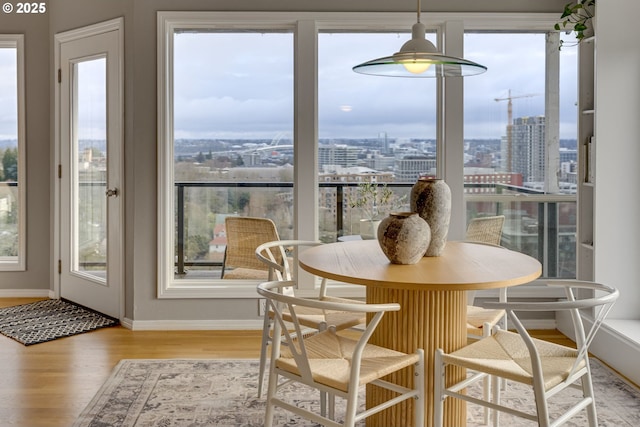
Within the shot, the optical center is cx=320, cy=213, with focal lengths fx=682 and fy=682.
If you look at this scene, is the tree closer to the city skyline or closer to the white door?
the white door

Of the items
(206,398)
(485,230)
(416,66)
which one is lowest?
(206,398)

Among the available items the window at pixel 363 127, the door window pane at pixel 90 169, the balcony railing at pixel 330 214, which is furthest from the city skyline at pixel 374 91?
the door window pane at pixel 90 169

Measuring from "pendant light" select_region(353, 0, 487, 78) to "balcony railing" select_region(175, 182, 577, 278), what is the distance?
1.85m

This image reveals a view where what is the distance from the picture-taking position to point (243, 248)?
15.8 feet

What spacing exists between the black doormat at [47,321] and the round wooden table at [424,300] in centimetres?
247

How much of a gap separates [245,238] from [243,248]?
0.25 feet

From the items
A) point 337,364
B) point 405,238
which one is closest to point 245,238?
point 405,238

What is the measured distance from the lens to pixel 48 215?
19.0ft

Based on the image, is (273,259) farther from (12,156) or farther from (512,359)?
(12,156)

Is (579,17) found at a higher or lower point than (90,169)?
higher

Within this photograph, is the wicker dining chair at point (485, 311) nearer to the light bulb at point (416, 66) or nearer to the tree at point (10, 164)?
the light bulb at point (416, 66)

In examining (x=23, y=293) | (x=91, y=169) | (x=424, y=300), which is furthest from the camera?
(x=23, y=293)

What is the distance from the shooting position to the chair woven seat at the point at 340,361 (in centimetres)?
232

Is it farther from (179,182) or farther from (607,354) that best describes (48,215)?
(607,354)
